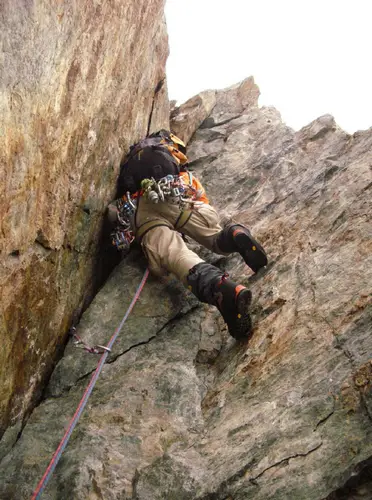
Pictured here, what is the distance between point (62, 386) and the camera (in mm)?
5633

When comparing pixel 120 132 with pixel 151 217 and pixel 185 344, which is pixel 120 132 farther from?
pixel 185 344

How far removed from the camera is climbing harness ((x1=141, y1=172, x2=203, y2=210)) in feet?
23.2

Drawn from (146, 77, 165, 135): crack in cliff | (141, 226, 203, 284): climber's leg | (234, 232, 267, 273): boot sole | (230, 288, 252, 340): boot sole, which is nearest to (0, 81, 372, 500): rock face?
(230, 288, 252, 340): boot sole

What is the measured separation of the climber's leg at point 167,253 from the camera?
20.9ft

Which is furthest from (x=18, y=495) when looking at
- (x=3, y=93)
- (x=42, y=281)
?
(x=3, y=93)

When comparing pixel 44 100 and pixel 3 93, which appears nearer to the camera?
pixel 3 93

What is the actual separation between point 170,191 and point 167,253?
1.14 metres

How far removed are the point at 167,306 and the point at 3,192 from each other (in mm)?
3264

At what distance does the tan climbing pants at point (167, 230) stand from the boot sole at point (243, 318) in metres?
1.53

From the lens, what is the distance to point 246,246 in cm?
657

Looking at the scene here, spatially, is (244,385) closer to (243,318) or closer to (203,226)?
(243,318)

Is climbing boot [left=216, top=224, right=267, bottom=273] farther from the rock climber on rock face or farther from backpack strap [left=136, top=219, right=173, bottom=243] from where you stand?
backpack strap [left=136, top=219, right=173, bottom=243]

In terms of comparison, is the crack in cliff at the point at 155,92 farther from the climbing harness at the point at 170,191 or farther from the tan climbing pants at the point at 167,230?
the tan climbing pants at the point at 167,230

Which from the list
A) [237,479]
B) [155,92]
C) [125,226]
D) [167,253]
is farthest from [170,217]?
[237,479]
